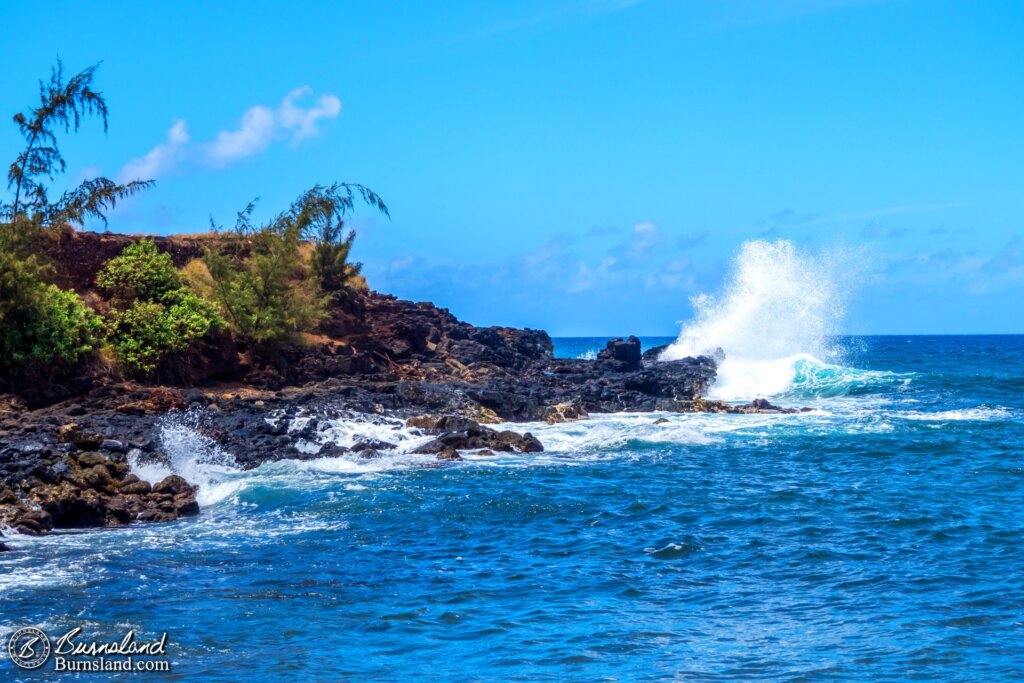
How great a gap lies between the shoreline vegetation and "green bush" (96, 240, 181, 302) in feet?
0.14

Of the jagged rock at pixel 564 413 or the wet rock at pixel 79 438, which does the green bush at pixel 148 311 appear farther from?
the jagged rock at pixel 564 413

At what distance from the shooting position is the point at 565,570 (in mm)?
12641

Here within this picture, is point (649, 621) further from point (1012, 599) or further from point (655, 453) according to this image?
point (655, 453)

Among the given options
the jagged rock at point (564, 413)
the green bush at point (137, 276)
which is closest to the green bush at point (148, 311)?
the green bush at point (137, 276)

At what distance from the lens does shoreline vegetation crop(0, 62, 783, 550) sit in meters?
17.2

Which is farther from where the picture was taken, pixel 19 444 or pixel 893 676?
pixel 19 444

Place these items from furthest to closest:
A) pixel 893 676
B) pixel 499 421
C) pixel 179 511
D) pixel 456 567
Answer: pixel 499 421
pixel 179 511
pixel 456 567
pixel 893 676

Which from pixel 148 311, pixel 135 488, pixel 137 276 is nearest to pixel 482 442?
pixel 135 488

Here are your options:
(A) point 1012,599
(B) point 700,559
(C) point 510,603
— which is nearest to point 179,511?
(C) point 510,603

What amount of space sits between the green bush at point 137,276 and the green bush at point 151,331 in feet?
1.26

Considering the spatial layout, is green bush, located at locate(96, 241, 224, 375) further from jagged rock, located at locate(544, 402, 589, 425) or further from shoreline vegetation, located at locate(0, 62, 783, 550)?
jagged rock, located at locate(544, 402, 589, 425)

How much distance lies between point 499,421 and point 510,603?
1596cm

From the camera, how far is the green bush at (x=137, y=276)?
2683 centimetres

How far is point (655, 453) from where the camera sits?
22.7 meters
